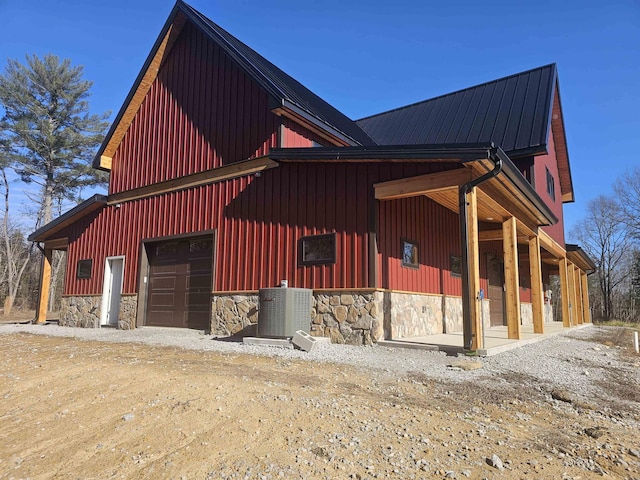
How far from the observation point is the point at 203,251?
1091 centimetres

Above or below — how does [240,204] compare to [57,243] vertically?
above

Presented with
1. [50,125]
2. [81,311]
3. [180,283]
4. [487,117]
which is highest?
[50,125]

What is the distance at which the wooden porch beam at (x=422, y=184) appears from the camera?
693 cm

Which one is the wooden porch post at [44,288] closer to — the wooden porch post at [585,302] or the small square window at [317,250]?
the small square window at [317,250]

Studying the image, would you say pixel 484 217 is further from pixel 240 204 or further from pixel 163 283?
pixel 163 283

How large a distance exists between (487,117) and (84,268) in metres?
14.7

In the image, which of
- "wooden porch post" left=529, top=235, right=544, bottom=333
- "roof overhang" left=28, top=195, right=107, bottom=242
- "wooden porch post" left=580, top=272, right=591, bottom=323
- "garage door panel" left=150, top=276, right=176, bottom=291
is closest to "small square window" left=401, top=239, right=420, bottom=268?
"wooden porch post" left=529, top=235, right=544, bottom=333

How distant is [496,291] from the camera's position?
1438cm

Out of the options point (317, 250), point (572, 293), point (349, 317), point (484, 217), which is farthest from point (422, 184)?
point (572, 293)

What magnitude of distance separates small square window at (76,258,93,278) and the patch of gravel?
6567mm

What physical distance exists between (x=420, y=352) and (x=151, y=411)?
15.0ft

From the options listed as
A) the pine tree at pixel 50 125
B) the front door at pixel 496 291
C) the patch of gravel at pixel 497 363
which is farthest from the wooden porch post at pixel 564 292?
the pine tree at pixel 50 125

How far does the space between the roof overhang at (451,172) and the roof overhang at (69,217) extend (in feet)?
26.0

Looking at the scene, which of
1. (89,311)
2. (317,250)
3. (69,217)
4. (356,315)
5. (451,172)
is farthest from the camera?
(69,217)
